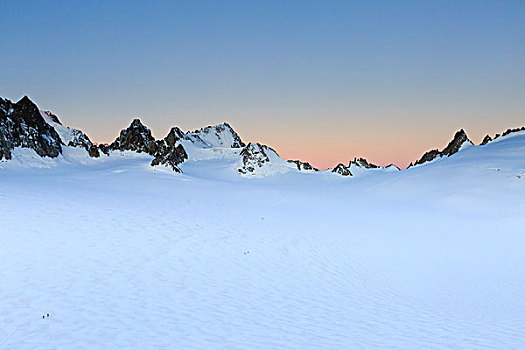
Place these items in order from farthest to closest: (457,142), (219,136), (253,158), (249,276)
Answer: (219,136) → (457,142) → (253,158) → (249,276)

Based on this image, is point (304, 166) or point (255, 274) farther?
point (304, 166)

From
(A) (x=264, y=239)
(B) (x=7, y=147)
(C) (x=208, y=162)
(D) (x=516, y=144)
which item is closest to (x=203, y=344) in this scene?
(A) (x=264, y=239)

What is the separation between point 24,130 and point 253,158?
4424 cm

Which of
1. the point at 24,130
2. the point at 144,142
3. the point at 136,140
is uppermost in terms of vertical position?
the point at 136,140

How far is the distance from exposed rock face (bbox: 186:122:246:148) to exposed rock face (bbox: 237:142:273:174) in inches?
1852

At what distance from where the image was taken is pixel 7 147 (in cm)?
4550

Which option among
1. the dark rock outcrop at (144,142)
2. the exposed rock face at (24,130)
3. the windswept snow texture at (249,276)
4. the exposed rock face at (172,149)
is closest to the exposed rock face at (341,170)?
the exposed rock face at (172,149)

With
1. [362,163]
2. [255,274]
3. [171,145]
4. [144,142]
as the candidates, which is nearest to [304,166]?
[362,163]

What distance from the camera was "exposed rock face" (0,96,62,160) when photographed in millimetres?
47825

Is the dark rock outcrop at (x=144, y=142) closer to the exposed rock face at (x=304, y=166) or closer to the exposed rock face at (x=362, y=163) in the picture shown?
the exposed rock face at (x=304, y=166)

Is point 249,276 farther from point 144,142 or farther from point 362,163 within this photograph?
point 362,163

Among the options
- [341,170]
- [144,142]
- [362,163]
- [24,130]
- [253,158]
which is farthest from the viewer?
[362,163]

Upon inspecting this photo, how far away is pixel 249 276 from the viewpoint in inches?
461

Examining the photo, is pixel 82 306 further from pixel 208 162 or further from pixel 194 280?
pixel 208 162
